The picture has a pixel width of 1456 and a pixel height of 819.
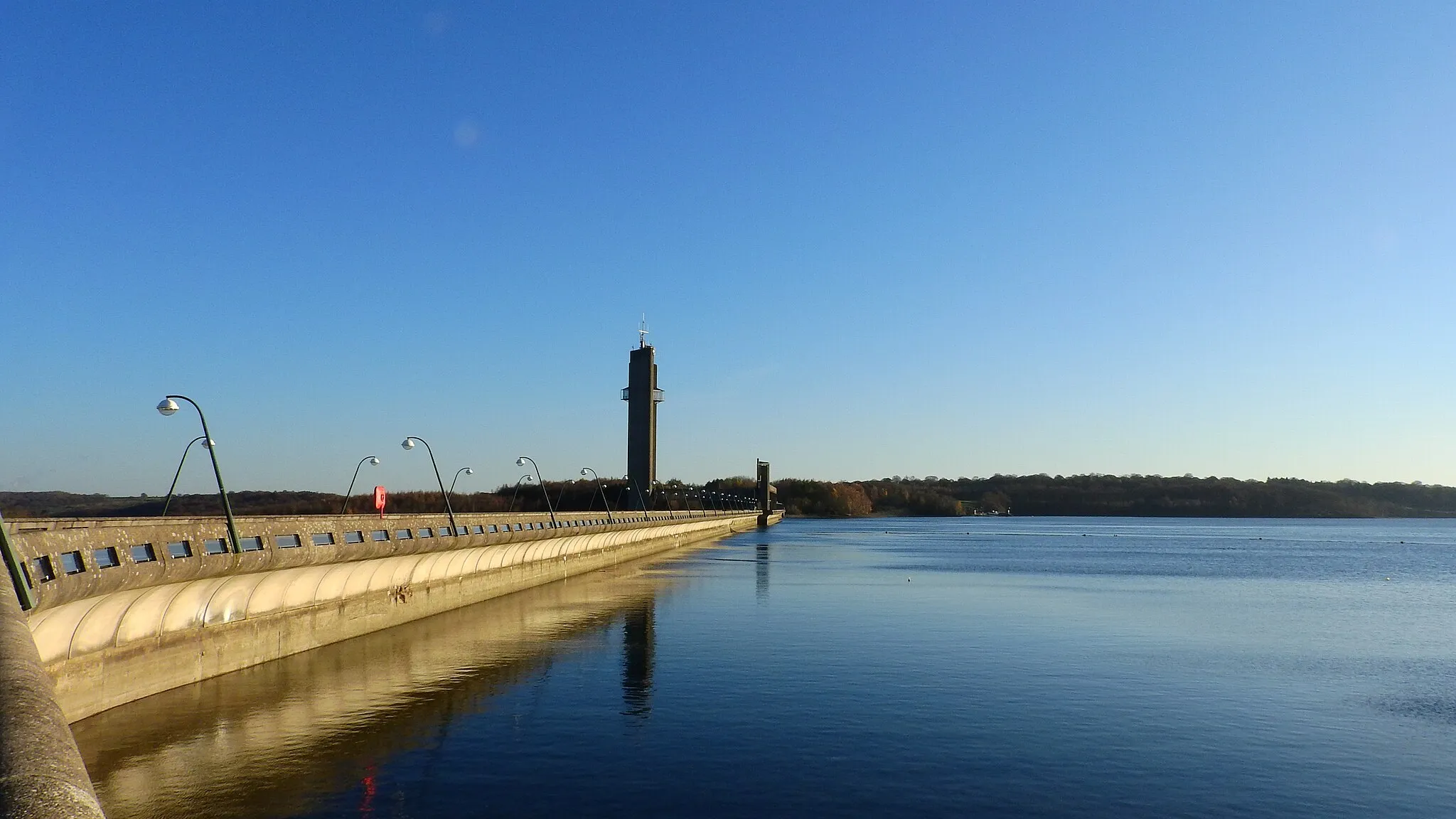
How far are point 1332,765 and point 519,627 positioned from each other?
102 feet

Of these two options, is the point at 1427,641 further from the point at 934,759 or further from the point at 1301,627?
the point at 934,759

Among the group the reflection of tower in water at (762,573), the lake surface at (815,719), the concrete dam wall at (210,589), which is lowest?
the lake surface at (815,719)

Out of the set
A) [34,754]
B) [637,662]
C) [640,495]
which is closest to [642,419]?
[640,495]

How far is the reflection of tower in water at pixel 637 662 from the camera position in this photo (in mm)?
26594

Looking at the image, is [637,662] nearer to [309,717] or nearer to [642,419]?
[309,717]

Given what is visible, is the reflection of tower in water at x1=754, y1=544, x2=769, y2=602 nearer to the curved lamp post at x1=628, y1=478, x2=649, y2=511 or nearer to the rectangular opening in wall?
the curved lamp post at x1=628, y1=478, x2=649, y2=511

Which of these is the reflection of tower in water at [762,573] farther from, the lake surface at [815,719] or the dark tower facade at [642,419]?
the dark tower facade at [642,419]

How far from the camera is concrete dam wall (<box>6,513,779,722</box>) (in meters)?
19.7

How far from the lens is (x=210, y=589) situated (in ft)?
86.7

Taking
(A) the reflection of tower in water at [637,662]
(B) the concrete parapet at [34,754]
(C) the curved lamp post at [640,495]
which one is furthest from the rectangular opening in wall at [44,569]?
(C) the curved lamp post at [640,495]

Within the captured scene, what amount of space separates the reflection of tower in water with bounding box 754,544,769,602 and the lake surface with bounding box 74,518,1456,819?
404 inches

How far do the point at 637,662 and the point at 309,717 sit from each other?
12434mm

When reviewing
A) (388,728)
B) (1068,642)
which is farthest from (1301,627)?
(388,728)

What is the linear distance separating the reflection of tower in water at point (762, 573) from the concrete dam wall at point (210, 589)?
19375 mm
